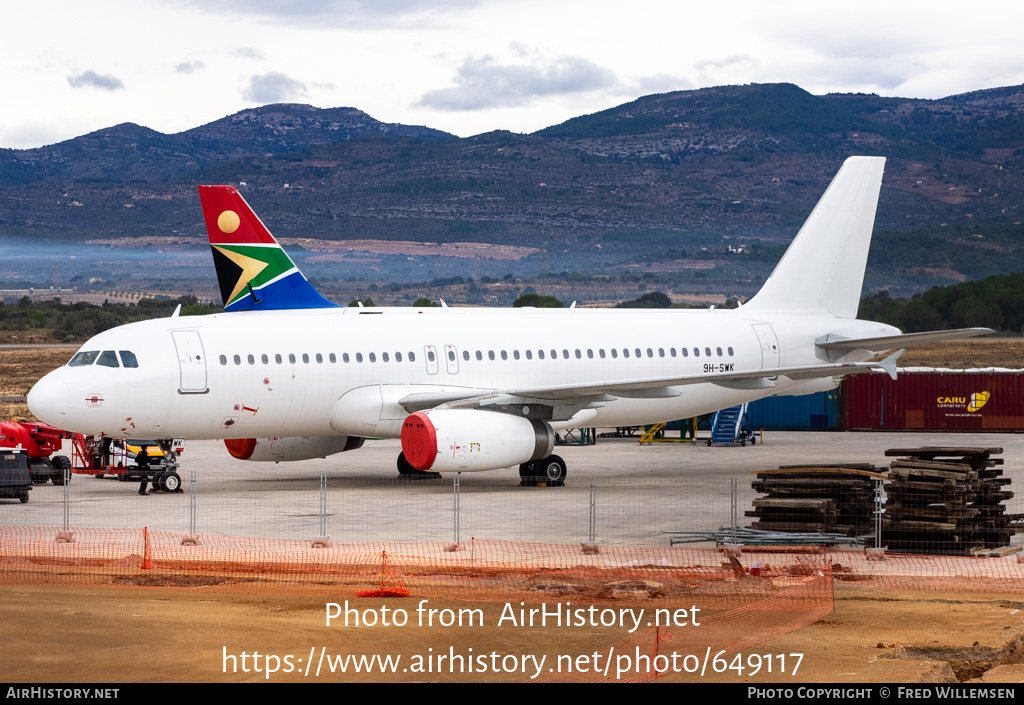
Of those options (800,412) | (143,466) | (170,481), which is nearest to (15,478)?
(170,481)

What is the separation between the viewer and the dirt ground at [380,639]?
14.0 meters

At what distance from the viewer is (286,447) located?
3400cm

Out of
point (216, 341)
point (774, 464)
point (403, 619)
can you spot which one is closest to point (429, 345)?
point (216, 341)

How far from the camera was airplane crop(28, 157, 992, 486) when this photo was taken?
29.5 metres

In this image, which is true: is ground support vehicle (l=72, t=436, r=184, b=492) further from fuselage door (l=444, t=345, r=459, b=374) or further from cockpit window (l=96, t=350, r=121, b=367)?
fuselage door (l=444, t=345, r=459, b=374)

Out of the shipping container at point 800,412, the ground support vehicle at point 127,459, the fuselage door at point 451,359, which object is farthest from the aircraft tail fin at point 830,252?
the ground support vehicle at point 127,459

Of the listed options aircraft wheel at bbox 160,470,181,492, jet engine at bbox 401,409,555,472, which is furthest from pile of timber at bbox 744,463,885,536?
aircraft wheel at bbox 160,470,181,492

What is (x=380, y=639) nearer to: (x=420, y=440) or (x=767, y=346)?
(x=420, y=440)

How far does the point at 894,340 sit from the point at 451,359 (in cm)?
1188

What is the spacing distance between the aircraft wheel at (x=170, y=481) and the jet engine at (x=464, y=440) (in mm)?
5639

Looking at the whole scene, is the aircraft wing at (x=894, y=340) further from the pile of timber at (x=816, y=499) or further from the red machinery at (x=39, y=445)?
the red machinery at (x=39, y=445)

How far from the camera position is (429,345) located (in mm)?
33094

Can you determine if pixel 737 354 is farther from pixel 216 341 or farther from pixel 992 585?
pixel 992 585

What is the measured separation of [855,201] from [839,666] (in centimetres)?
2763
